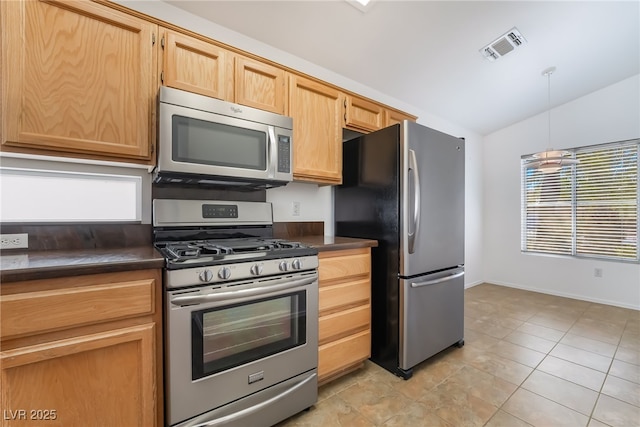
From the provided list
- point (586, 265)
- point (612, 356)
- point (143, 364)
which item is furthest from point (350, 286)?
point (586, 265)

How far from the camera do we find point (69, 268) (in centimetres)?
99

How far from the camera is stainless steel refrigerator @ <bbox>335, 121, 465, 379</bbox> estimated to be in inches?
75.2

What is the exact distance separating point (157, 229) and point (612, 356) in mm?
3580

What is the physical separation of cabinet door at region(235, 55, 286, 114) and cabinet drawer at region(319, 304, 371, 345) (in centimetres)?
146

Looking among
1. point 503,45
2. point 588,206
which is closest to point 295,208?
point 503,45

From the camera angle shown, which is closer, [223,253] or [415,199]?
[223,253]

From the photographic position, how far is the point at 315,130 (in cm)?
210

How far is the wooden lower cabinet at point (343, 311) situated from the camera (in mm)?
1747

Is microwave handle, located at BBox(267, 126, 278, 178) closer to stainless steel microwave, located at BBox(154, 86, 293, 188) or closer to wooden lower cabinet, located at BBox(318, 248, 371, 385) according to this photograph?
stainless steel microwave, located at BBox(154, 86, 293, 188)

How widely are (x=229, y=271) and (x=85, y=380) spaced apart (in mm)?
659

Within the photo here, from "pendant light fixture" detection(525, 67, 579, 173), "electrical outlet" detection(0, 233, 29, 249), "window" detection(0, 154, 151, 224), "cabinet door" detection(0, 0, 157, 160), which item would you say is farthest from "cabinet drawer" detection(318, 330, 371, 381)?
"pendant light fixture" detection(525, 67, 579, 173)

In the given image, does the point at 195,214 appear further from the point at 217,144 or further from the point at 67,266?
the point at 67,266

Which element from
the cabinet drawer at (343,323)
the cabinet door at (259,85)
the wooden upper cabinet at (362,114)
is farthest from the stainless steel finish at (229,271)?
the wooden upper cabinet at (362,114)

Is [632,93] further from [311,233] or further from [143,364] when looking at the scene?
[143,364]
